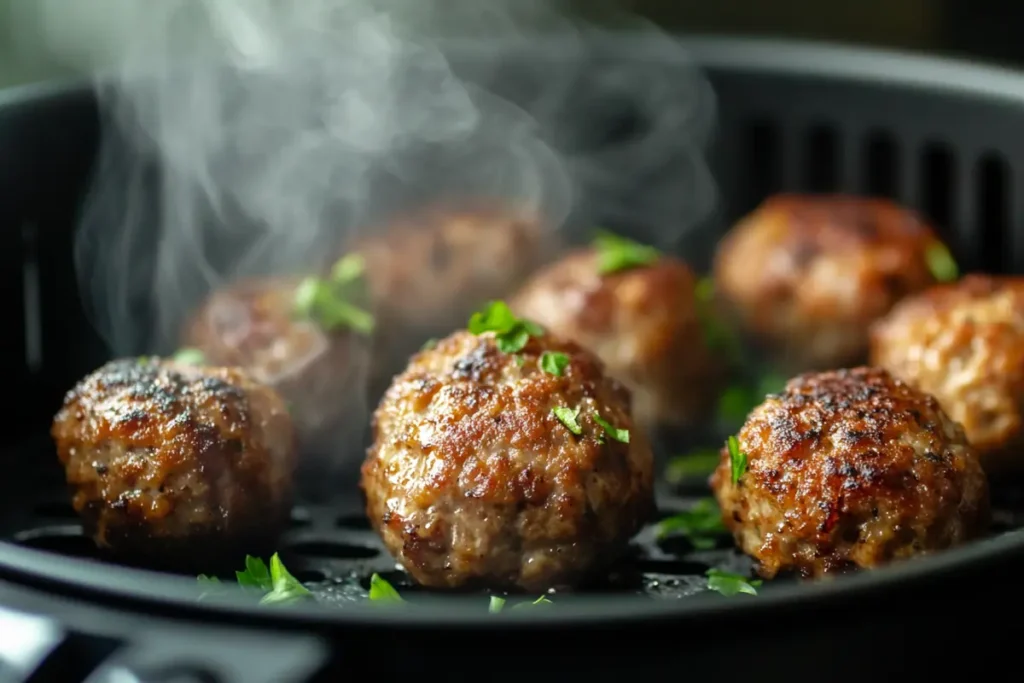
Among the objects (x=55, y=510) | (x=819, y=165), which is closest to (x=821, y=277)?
(x=819, y=165)

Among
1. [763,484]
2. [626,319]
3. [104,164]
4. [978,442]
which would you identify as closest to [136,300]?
[104,164]

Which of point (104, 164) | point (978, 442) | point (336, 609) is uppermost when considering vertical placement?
point (104, 164)

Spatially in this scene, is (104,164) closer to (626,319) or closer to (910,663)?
(626,319)

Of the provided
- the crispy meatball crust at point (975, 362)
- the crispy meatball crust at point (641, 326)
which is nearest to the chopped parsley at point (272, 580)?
the crispy meatball crust at point (641, 326)

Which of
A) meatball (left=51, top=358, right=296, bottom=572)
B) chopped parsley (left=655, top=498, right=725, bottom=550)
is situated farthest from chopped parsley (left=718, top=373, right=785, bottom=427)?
meatball (left=51, top=358, right=296, bottom=572)

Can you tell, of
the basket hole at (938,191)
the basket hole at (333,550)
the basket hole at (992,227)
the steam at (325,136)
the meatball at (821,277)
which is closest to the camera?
the basket hole at (333,550)

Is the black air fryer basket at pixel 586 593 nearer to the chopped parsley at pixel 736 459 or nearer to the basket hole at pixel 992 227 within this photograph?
the basket hole at pixel 992 227

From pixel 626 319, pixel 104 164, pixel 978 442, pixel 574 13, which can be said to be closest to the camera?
pixel 978 442
